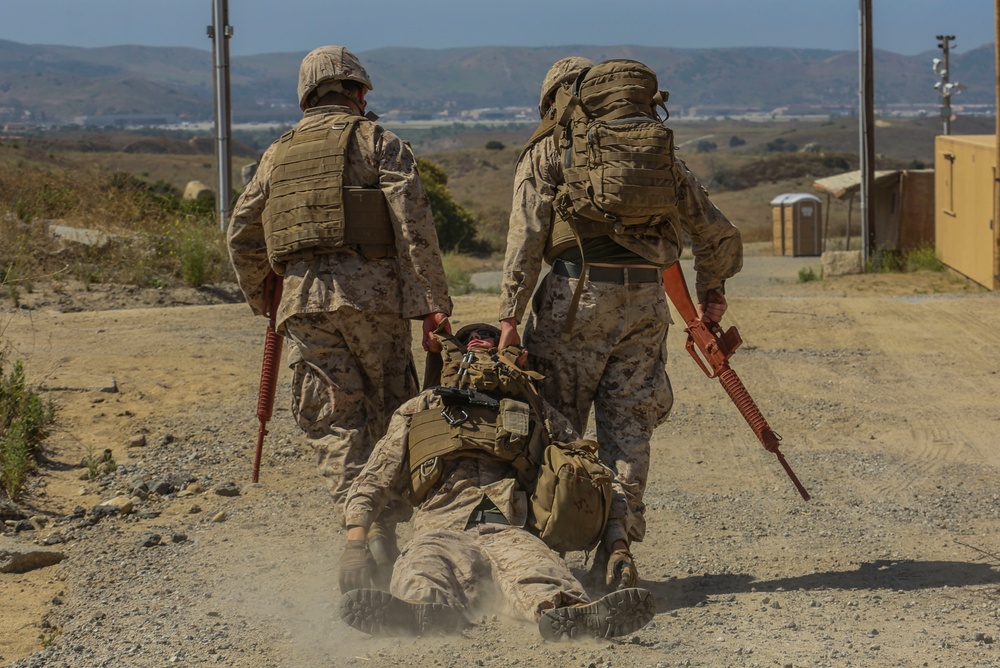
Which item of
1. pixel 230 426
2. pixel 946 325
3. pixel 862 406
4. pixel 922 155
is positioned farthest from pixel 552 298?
pixel 922 155

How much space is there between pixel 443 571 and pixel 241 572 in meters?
1.37

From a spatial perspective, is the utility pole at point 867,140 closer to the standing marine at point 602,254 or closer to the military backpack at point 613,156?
the standing marine at point 602,254

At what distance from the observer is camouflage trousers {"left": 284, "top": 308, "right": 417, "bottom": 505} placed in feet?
18.4

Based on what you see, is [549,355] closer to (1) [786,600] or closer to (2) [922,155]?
(1) [786,600]

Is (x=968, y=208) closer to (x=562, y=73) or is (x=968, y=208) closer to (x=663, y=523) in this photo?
(x=663, y=523)

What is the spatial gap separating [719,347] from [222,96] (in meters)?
12.8

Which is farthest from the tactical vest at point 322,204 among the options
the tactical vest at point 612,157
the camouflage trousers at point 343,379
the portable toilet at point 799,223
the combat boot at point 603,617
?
the portable toilet at point 799,223

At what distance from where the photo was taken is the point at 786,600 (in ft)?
16.3

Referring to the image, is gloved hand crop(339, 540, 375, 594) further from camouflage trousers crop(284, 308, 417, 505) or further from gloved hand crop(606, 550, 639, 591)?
gloved hand crop(606, 550, 639, 591)

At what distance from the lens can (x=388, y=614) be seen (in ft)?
14.0

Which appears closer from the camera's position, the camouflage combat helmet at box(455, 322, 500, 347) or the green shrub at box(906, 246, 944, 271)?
the camouflage combat helmet at box(455, 322, 500, 347)

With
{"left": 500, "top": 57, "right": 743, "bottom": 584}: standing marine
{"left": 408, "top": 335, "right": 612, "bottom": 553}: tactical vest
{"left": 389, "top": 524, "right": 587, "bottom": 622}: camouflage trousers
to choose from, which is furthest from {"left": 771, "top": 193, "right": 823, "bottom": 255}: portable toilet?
{"left": 389, "top": 524, "right": 587, "bottom": 622}: camouflage trousers

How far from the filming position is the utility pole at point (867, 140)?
71.7ft

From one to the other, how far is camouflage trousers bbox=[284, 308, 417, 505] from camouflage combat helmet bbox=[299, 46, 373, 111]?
99 cm
